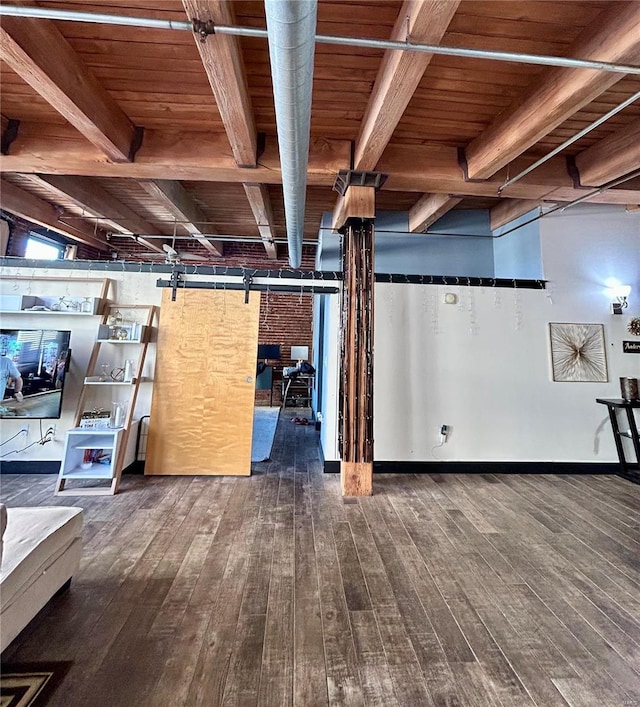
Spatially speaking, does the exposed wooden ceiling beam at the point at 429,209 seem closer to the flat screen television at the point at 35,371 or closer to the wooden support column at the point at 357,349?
the wooden support column at the point at 357,349

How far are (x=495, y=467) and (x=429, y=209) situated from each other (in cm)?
334

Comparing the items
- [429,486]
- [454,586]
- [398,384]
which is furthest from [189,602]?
[398,384]

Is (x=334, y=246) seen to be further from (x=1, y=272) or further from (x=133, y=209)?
(x=1, y=272)

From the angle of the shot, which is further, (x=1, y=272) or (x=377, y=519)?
(x=1, y=272)

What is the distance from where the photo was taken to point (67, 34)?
195 cm

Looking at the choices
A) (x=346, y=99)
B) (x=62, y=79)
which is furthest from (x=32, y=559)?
(x=346, y=99)

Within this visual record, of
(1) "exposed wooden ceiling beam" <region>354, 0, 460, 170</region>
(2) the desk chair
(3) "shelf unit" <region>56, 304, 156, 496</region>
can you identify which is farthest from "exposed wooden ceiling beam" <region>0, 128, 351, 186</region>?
(2) the desk chair

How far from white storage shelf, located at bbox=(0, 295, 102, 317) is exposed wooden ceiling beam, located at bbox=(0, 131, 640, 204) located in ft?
3.95

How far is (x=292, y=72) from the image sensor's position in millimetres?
1475

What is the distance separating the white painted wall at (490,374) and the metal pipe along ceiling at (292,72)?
2.00 m

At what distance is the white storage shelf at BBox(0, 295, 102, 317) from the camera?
3230 mm

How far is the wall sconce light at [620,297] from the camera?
3.93 m

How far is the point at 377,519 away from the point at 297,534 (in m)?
0.71

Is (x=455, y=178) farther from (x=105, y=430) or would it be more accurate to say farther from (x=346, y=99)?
(x=105, y=430)
